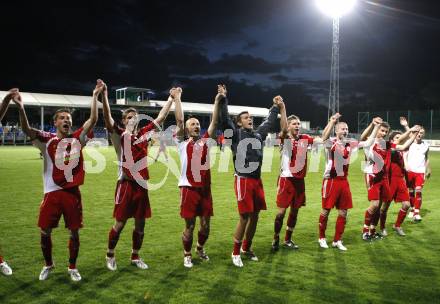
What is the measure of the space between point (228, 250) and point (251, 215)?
97 cm

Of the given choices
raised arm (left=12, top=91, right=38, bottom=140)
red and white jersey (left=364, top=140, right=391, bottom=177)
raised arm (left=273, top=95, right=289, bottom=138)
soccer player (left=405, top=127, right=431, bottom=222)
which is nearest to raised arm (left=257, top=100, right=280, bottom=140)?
raised arm (left=273, top=95, right=289, bottom=138)

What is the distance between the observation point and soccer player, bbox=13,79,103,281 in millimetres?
5344

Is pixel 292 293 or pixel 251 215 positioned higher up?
pixel 251 215

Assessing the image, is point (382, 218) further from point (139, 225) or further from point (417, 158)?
point (139, 225)

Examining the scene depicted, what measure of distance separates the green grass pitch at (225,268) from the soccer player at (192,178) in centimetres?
57

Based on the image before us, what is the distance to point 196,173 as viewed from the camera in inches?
241

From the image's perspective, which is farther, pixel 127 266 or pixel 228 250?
pixel 228 250

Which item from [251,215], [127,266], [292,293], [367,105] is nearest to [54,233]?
[127,266]

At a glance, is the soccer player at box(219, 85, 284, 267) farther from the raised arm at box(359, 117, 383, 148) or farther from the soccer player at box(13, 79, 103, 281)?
the raised arm at box(359, 117, 383, 148)

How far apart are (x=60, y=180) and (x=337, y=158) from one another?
14.2 feet

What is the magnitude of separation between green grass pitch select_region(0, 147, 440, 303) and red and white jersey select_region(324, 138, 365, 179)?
126cm

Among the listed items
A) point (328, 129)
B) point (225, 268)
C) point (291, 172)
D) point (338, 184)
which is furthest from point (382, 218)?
point (225, 268)

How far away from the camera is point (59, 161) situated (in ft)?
17.9

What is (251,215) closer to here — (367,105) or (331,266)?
(331,266)
